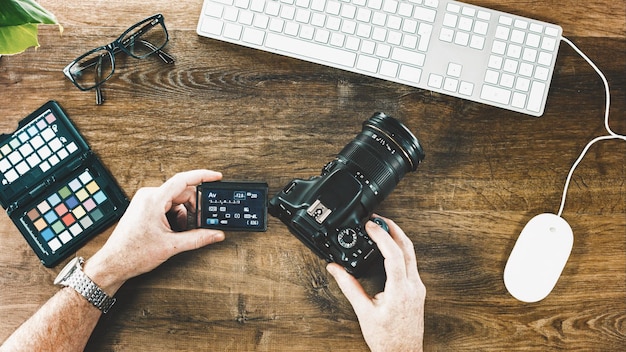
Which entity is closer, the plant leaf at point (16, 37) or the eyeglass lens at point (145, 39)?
the plant leaf at point (16, 37)

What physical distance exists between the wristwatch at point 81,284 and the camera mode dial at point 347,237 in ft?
1.44

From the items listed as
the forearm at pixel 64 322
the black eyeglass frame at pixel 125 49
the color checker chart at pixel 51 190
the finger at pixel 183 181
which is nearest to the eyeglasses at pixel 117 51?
the black eyeglass frame at pixel 125 49

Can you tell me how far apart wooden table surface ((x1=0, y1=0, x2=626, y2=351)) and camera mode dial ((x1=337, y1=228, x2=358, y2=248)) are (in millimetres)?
113

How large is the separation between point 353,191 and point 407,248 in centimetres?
15

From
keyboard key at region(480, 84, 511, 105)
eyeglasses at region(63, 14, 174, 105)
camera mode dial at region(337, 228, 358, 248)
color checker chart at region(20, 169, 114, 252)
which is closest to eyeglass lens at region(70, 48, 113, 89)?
eyeglasses at region(63, 14, 174, 105)

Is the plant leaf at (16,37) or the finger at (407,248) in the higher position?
the plant leaf at (16,37)

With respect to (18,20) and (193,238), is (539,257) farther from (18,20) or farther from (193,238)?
(18,20)

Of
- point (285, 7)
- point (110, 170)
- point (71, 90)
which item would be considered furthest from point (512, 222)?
point (71, 90)

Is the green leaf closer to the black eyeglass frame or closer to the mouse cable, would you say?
the black eyeglass frame

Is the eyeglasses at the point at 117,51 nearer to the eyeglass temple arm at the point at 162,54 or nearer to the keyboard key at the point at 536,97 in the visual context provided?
the eyeglass temple arm at the point at 162,54

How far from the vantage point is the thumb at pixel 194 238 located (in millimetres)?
1012

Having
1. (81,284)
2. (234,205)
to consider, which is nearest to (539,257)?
(234,205)

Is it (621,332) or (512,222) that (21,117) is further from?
(621,332)

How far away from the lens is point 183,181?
1.00 m
